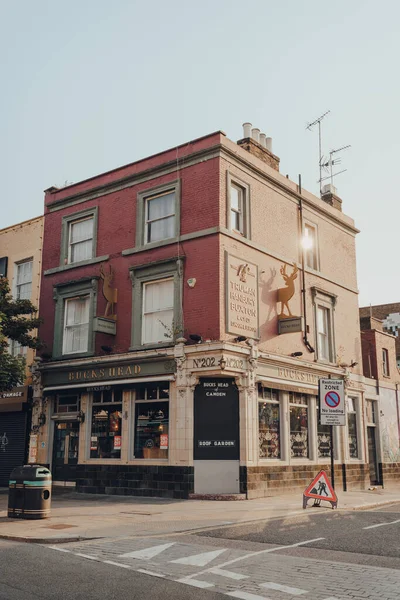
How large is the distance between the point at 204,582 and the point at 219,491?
11.7 metres

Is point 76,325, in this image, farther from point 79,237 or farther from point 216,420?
point 216,420

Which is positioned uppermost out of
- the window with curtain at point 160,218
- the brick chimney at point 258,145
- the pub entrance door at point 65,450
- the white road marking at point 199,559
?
the brick chimney at point 258,145

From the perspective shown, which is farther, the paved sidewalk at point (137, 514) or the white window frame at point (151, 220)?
the white window frame at point (151, 220)

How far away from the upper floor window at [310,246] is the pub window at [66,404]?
34.7 ft

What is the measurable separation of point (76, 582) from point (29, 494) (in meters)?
6.83

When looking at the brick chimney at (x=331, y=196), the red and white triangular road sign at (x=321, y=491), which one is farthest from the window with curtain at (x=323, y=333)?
the red and white triangular road sign at (x=321, y=491)

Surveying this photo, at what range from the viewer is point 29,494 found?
13852mm

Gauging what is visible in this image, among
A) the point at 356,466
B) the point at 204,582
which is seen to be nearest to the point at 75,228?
the point at 356,466

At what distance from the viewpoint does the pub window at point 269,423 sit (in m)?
20.6

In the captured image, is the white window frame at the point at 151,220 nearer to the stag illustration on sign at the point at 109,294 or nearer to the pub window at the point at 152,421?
the stag illustration on sign at the point at 109,294

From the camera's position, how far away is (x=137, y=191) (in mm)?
22891

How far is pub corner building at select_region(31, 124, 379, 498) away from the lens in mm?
19562

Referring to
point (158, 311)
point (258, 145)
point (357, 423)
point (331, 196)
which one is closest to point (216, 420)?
point (158, 311)

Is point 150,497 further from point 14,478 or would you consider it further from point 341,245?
A: point 341,245
